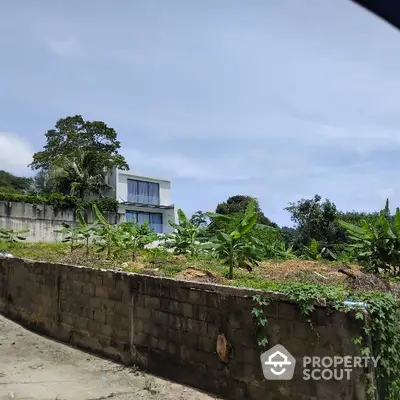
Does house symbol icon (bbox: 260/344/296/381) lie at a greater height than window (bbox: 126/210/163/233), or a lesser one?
lesser

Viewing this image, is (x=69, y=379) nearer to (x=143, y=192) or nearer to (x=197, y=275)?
(x=197, y=275)

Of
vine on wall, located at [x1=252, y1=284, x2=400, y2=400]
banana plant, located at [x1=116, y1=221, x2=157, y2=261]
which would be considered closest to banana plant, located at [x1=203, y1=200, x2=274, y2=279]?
vine on wall, located at [x1=252, y1=284, x2=400, y2=400]

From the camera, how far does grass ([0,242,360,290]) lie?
6.16 metres

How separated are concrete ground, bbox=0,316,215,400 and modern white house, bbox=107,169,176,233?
27.3 m

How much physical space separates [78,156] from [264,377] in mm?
28925

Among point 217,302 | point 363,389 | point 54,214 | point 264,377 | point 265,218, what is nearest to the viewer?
point 363,389

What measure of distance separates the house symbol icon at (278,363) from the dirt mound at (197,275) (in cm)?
168

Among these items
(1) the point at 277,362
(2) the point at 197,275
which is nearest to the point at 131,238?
(2) the point at 197,275

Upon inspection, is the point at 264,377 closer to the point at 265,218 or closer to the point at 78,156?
the point at 78,156

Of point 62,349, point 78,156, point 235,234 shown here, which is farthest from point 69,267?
point 78,156

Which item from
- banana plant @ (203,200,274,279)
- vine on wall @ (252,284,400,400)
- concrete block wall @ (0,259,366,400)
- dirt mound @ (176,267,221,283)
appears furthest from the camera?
banana plant @ (203,200,274,279)

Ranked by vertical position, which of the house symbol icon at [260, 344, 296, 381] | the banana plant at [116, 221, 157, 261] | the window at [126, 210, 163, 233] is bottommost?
the house symbol icon at [260, 344, 296, 381]

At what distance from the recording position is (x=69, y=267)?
746cm

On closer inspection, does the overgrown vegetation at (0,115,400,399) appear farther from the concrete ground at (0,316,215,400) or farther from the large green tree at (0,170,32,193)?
the large green tree at (0,170,32,193)
